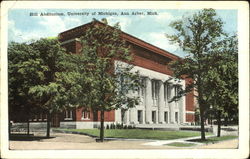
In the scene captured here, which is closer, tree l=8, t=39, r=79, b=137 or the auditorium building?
tree l=8, t=39, r=79, b=137

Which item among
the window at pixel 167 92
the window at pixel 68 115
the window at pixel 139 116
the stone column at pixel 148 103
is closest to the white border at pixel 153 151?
the window at pixel 68 115

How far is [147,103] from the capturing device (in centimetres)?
3278

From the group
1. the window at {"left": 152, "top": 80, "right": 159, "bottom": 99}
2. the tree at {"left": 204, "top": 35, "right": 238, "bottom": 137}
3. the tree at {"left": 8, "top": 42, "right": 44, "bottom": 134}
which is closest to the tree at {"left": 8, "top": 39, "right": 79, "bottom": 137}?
the tree at {"left": 8, "top": 42, "right": 44, "bottom": 134}

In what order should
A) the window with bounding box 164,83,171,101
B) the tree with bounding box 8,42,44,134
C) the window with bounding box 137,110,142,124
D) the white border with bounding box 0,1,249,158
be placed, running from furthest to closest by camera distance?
the window with bounding box 164,83,171,101, the window with bounding box 137,110,142,124, the tree with bounding box 8,42,44,134, the white border with bounding box 0,1,249,158

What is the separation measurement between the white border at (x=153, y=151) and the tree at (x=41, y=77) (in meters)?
4.35

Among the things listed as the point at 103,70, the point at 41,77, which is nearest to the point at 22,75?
the point at 41,77

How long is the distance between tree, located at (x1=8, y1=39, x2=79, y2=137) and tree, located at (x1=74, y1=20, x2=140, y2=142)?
777 millimetres

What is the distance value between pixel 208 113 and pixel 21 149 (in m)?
13.4

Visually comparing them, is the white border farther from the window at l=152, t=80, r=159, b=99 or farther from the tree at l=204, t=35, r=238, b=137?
the window at l=152, t=80, r=159, b=99

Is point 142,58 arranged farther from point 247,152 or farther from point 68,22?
point 247,152

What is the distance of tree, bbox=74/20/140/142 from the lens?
17031 mm

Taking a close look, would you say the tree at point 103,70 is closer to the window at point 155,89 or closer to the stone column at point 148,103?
the stone column at point 148,103

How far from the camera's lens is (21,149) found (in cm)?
1323

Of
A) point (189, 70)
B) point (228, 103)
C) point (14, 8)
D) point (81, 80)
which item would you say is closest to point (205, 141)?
point (228, 103)
